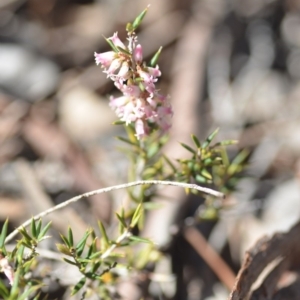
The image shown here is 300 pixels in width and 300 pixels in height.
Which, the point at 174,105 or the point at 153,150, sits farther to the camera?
the point at 174,105

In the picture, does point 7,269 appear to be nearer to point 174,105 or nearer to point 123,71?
point 123,71

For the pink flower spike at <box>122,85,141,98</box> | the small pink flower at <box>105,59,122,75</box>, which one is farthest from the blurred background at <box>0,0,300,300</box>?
the small pink flower at <box>105,59,122,75</box>

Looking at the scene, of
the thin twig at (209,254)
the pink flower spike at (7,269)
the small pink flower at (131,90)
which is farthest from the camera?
the thin twig at (209,254)

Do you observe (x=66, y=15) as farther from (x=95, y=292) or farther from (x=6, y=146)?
(x=95, y=292)

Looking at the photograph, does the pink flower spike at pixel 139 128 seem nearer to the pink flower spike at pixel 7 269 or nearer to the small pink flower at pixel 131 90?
the small pink flower at pixel 131 90

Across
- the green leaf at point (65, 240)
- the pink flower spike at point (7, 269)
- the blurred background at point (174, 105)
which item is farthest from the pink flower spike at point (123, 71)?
the blurred background at point (174, 105)

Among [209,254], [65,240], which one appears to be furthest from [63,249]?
[209,254]

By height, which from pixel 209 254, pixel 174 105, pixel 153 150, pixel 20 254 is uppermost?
pixel 20 254

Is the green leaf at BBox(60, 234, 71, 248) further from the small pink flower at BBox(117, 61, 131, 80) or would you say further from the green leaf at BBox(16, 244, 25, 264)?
the small pink flower at BBox(117, 61, 131, 80)
